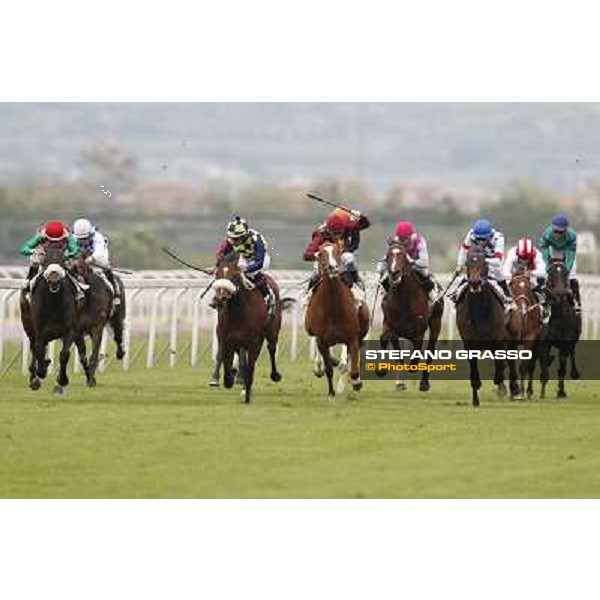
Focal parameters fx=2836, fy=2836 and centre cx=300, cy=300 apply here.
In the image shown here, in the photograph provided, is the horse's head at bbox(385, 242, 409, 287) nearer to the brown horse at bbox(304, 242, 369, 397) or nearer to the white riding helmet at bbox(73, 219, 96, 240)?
the brown horse at bbox(304, 242, 369, 397)

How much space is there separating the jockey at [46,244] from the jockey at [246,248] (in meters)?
1.20

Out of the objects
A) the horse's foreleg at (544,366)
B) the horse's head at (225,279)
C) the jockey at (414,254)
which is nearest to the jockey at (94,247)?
the jockey at (414,254)

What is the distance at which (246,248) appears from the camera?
65.6 ft

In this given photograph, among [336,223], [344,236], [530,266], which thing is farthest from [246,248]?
[530,266]

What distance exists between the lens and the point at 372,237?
2534 centimetres

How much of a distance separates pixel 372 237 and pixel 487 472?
9.88 metres

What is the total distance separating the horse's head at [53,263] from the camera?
2016cm

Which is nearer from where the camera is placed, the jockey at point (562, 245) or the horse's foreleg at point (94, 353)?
the jockey at point (562, 245)

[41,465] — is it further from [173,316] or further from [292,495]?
[173,316]

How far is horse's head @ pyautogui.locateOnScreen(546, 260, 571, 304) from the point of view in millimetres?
21453

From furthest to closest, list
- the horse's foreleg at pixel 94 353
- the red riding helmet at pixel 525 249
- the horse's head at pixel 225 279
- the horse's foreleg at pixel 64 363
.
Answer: the horse's foreleg at pixel 94 353 < the red riding helmet at pixel 525 249 < the horse's foreleg at pixel 64 363 < the horse's head at pixel 225 279

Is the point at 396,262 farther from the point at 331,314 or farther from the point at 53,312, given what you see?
the point at 53,312

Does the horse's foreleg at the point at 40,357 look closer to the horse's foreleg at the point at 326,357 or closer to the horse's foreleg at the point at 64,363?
the horse's foreleg at the point at 64,363

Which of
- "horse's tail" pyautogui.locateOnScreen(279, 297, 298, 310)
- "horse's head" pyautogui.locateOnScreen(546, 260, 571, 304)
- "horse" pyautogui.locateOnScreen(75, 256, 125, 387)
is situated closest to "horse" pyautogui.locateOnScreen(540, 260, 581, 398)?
"horse's head" pyautogui.locateOnScreen(546, 260, 571, 304)
